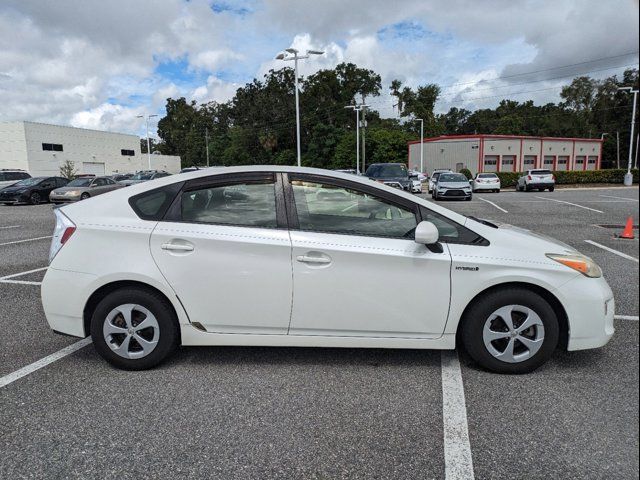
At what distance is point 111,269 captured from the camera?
3.45m

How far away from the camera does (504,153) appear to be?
5053 cm

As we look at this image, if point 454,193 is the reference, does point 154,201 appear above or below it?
above

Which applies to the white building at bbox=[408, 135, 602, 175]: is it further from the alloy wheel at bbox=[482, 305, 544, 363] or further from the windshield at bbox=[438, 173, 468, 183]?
the alloy wheel at bbox=[482, 305, 544, 363]

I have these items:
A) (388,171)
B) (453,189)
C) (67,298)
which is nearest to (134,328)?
(67,298)

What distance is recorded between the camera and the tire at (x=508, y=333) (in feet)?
10.9

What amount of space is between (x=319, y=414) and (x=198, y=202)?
1832mm

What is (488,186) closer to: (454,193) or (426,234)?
(454,193)

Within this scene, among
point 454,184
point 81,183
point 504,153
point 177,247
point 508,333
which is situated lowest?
point 508,333

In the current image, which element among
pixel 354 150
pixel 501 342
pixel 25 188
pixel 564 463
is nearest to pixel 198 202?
pixel 501 342

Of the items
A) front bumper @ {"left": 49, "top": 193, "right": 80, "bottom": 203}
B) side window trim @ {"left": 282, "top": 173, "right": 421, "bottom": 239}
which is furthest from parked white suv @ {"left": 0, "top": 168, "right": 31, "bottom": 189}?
side window trim @ {"left": 282, "top": 173, "right": 421, "bottom": 239}

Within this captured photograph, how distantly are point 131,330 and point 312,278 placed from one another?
1.45m

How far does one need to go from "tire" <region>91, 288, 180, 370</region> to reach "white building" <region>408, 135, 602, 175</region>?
50.3 m

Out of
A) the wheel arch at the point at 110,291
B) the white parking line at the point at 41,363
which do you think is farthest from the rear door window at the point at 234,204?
the white parking line at the point at 41,363

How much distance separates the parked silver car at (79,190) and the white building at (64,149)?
3043 centimetres
